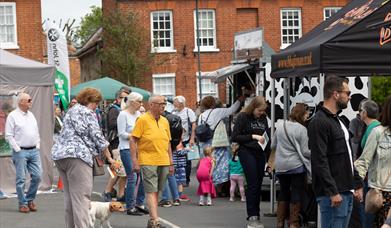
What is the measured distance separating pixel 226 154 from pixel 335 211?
25.5 ft

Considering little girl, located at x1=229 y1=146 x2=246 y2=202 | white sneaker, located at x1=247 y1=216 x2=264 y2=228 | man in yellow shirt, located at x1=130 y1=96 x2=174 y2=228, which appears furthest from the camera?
little girl, located at x1=229 y1=146 x2=246 y2=202

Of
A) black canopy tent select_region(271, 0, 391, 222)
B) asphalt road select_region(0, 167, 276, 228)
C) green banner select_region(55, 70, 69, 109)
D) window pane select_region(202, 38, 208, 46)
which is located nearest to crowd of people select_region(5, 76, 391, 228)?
asphalt road select_region(0, 167, 276, 228)

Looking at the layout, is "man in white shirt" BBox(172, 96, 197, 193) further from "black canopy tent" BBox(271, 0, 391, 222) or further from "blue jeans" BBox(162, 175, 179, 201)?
"black canopy tent" BBox(271, 0, 391, 222)

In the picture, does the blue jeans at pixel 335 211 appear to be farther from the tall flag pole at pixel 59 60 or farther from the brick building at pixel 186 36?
the brick building at pixel 186 36

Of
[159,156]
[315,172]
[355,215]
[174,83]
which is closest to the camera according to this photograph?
[315,172]

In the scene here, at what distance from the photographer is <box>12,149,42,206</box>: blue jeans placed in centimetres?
1417

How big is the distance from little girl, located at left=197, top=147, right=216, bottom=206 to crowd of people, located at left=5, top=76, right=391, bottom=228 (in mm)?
19

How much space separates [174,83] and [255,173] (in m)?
29.8

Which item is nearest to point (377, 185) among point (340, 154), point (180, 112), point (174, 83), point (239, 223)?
point (340, 154)

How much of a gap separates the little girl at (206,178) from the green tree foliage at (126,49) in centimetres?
2471

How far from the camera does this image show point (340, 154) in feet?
26.0

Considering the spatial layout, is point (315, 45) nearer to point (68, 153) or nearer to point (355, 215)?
point (355, 215)

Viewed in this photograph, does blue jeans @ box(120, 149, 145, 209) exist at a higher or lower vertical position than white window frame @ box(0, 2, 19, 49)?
lower

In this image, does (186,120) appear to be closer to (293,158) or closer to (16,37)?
(293,158)
